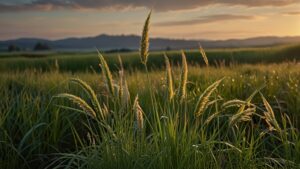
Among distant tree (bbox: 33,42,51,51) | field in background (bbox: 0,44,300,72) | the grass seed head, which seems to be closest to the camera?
the grass seed head

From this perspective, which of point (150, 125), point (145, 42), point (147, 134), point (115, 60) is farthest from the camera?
point (115, 60)

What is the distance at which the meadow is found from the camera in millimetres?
2969

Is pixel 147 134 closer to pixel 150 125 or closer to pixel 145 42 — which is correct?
pixel 150 125

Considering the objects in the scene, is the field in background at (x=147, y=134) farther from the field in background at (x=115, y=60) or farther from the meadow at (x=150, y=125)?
the field in background at (x=115, y=60)

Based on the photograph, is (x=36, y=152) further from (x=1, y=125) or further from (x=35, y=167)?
(x=1, y=125)

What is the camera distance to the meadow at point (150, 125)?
297 centimetres

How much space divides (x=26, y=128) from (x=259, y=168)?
109 inches

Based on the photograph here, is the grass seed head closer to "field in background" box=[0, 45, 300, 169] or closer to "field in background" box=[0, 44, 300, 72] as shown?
"field in background" box=[0, 45, 300, 169]

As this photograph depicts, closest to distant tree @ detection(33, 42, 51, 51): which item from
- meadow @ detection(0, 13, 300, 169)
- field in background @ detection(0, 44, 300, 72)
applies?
field in background @ detection(0, 44, 300, 72)

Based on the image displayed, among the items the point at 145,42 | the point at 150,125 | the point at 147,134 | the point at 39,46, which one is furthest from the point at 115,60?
the point at 39,46

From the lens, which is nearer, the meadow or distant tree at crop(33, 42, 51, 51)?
the meadow

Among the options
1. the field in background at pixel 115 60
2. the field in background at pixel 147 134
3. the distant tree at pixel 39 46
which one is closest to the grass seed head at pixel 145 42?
the field in background at pixel 147 134

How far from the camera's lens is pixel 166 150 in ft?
9.74

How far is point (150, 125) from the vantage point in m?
3.05
